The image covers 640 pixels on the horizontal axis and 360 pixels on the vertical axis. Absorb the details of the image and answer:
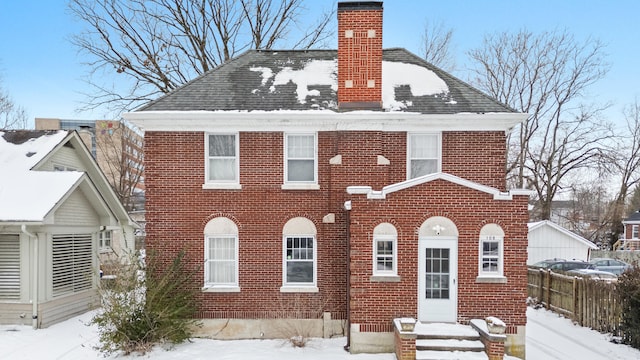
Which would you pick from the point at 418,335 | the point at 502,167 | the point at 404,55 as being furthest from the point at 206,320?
the point at 404,55

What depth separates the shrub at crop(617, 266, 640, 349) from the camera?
32.7ft

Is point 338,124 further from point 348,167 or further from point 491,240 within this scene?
point 491,240

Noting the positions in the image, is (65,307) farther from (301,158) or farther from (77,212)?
(301,158)

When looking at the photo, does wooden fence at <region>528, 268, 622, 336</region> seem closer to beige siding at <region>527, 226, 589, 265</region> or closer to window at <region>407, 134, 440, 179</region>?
window at <region>407, 134, 440, 179</region>

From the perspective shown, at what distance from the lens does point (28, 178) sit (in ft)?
43.7

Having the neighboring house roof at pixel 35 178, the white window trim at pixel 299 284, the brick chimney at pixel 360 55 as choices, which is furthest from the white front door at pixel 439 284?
the neighboring house roof at pixel 35 178

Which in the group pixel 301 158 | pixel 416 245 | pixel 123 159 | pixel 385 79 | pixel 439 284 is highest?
pixel 385 79

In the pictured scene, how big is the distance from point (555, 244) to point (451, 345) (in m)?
21.8

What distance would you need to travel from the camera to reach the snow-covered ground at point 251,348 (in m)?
9.62

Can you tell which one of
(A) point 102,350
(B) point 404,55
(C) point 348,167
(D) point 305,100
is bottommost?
(A) point 102,350

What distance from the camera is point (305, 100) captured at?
38.2 feet

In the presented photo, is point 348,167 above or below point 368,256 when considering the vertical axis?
above

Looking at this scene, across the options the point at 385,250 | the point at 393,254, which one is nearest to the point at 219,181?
the point at 385,250

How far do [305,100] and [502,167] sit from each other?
6.05 meters
